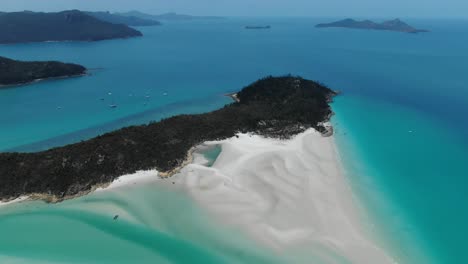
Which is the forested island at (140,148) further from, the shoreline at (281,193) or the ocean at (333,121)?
the ocean at (333,121)

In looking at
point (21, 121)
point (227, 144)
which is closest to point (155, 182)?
point (227, 144)

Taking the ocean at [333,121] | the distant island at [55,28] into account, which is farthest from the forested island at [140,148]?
the distant island at [55,28]

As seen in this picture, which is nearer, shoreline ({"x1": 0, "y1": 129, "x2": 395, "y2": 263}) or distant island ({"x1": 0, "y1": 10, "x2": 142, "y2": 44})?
shoreline ({"x1": 0, "y1": 129, "x2": 395, "y2": 263})

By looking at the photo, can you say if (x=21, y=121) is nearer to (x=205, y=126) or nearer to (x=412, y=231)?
(x=205, y=126)

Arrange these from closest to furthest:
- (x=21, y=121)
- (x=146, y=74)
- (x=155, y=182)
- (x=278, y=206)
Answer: (x=278, y=206)
(x=155, y=182)
(x=21, y=121)
(x=146, y=74)

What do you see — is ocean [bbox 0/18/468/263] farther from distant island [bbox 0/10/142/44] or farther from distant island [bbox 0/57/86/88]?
distant island [bbox 0/10/142/44]

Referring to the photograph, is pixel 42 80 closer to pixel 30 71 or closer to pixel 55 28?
pixel 30 71

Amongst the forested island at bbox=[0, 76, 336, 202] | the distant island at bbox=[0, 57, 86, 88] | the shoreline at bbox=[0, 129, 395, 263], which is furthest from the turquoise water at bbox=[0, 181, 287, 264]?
the distant island at bbox=[0, 57, 86, 88]
